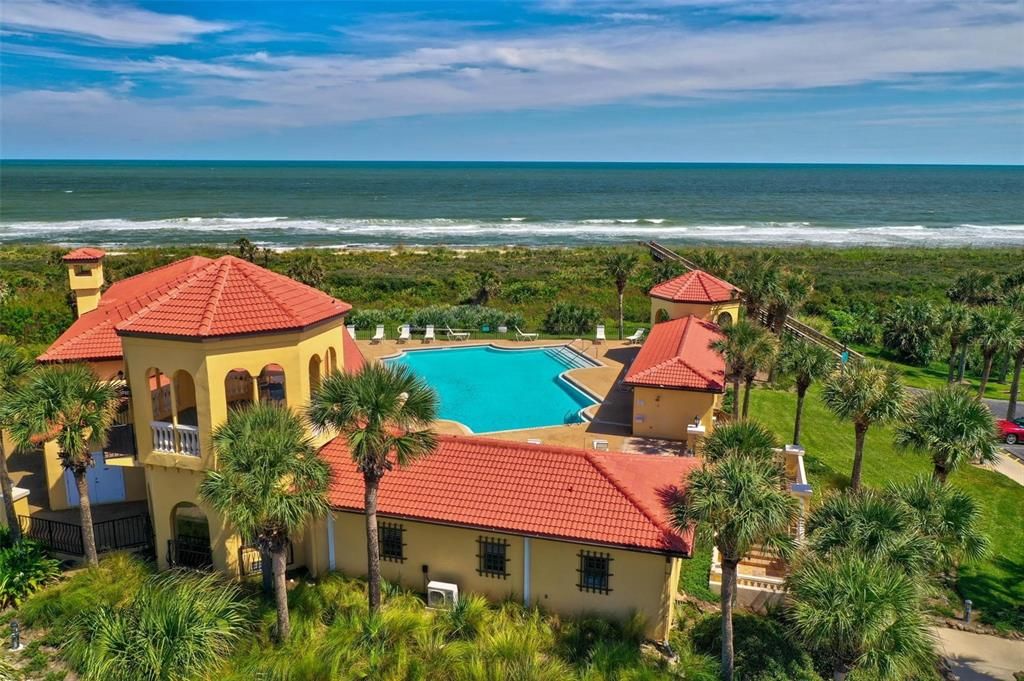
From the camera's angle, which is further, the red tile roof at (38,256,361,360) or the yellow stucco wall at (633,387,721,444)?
the yellow stucco wall at (633,387,721,444)

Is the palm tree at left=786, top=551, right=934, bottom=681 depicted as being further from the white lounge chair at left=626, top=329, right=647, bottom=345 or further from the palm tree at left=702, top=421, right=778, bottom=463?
the white lounge chair at left=626, top=329, right=647, bottom=345

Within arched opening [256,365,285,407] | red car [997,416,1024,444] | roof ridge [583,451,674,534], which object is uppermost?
arched opening [256,365,285,407]

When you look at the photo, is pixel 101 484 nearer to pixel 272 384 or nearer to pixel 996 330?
pixel 272 384

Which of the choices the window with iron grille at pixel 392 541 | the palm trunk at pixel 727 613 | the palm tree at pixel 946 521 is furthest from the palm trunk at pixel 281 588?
the palm tree at pixel 946 521

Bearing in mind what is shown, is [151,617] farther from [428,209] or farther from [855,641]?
[428,209]

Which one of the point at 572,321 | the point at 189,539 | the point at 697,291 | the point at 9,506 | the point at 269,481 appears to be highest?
the point at 697,291

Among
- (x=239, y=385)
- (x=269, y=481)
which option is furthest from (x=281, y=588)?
(x=239, y=385)

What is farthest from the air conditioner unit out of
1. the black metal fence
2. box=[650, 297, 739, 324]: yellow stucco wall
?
box=[650, 297, 739, 324]: yellow stucco wall
